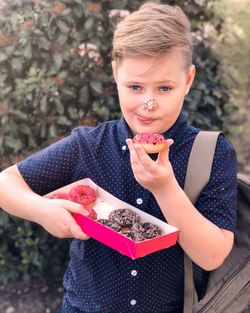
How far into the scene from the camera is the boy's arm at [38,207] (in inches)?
70.2

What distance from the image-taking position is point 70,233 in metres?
1.81

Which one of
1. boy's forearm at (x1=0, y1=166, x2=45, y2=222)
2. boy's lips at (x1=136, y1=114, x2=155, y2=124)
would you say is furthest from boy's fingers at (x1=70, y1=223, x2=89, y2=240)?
boy's lips at (x1=136, y1=114, x2=155, y2=124)

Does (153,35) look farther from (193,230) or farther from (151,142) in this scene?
(193,230)

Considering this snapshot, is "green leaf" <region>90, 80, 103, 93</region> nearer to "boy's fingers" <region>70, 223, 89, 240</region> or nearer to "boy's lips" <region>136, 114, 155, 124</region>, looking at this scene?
"boy's lips" <region>136, 114, 155, 124</region>

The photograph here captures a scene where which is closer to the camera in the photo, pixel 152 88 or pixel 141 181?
pixel 141 181

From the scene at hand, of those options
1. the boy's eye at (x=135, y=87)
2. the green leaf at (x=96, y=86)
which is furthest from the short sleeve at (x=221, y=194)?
the green leaf at (x=96, y=86)

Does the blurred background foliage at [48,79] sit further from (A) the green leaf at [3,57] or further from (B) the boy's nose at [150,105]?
(B) the boy's nose at [150,105]

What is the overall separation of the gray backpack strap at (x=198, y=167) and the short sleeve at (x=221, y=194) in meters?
0.02

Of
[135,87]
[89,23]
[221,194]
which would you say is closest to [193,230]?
[221,194]

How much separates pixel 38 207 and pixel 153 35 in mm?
672

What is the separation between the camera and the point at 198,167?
185 cm

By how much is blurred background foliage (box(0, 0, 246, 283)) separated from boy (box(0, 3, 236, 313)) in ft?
3.96

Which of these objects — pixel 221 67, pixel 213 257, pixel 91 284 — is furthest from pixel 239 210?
pixel 221 67

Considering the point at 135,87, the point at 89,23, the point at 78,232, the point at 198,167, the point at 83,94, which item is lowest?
the point at 83,94
